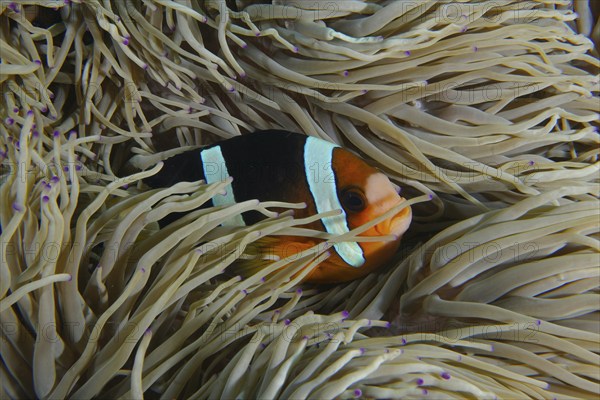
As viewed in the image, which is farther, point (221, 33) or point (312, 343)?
point (221, 33)

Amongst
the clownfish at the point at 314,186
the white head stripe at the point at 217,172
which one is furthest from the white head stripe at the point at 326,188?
the white head stripe at the point at 217,172

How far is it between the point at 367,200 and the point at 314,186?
106 mm

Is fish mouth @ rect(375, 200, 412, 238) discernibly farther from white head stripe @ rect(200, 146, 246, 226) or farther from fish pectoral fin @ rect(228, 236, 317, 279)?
white head stripe @ rect(200, 146, 246, 226)

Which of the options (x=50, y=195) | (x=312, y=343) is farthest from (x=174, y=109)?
(x=312, y=343)

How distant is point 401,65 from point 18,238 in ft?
2.29

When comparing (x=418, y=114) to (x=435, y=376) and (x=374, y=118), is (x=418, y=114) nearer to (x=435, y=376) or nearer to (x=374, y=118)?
(x=374, y=118)

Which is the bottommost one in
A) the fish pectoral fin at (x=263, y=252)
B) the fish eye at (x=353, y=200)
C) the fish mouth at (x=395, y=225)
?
the fish pectoral fin at (x=263, y=252)

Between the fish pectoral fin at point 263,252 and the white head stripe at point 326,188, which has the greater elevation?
the white head stripe at point 326,188

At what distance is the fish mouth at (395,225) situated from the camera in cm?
93

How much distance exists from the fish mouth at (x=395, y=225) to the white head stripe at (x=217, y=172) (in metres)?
0.27

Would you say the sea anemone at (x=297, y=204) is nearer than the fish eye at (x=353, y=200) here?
Yes

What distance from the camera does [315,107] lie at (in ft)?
3.40

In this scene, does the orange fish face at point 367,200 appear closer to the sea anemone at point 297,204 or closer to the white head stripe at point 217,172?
the sea anemone at point 297,204

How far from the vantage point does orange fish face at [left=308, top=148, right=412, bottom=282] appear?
3.10ft
